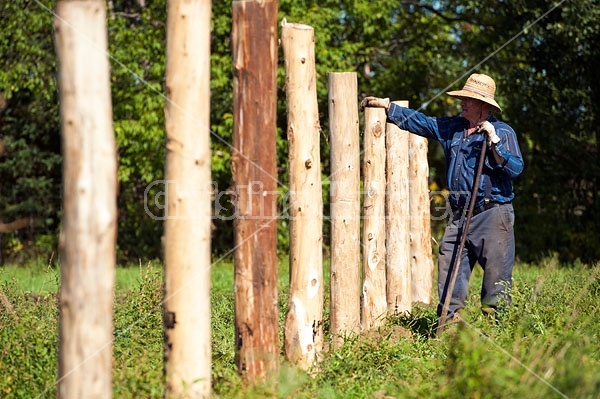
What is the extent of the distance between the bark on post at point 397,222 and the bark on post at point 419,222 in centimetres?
62

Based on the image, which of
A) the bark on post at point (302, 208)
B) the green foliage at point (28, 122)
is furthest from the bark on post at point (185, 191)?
the green foliage at point (28, 122)

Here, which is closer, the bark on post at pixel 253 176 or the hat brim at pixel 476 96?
the bark on post at pixel 253 176

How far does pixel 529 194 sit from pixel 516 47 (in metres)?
3.14

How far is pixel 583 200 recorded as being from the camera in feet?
59.4

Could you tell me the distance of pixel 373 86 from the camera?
763 inches

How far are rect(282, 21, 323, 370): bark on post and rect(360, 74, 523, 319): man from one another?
1336 mm

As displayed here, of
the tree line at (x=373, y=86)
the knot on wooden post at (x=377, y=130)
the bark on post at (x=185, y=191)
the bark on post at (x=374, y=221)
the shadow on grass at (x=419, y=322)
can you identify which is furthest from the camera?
the tree line at (x=373, y=86)

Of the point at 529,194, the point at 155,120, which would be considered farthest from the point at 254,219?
the point at 529,194

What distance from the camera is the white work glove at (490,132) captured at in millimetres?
6707

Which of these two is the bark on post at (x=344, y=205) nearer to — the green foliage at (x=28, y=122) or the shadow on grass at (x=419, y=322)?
the shadow on grass at (x=419, y=322)

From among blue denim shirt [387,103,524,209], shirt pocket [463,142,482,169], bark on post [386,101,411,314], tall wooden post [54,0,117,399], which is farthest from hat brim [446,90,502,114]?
tall wooden post [54,0,117,399]

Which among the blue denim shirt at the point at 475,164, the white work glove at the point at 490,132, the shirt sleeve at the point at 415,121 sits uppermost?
the shirt sleeve at the point at 415,121

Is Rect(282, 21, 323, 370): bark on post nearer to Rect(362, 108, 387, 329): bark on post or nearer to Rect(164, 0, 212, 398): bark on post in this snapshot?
Rect(164, 0, 212, 398): bark on post

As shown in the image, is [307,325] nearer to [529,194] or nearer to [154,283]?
[154,283]
